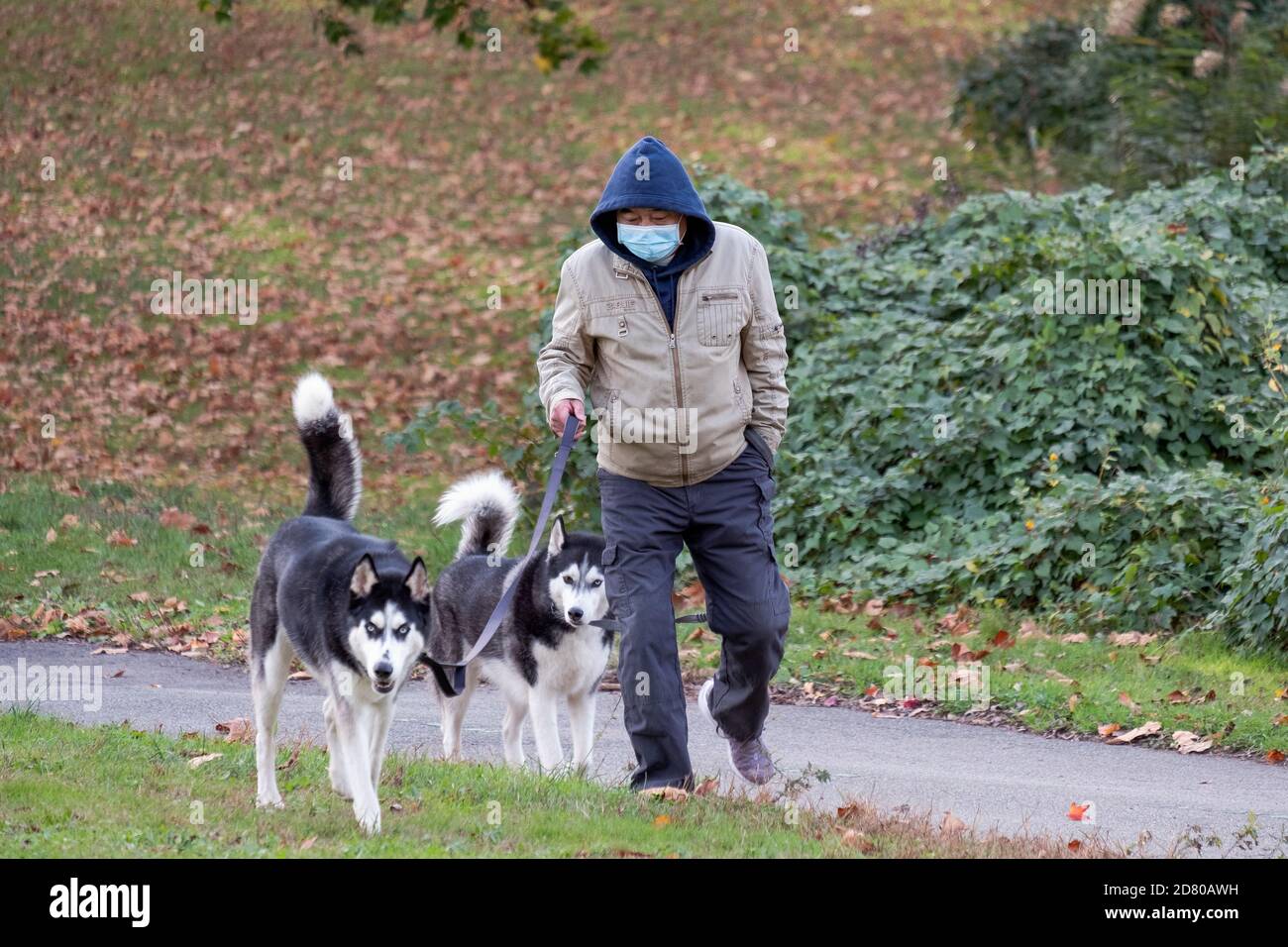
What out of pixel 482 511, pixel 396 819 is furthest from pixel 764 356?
pixel 482 511

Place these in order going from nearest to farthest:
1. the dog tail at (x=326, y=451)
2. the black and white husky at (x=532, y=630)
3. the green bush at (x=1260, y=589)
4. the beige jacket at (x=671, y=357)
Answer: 1. the beige jacket at (x=671, y=357)
2. the dog tail at (x=326, y=451)
3. the black and white husky at (x=532, y=630)
4. the green bush at (x=1260, y=589)

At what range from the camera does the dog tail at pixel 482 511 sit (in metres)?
7.39

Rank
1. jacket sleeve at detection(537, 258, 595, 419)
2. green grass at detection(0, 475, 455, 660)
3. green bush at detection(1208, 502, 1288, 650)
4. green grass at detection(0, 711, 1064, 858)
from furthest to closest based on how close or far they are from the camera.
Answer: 1. green grass at detection(0, 475, 455, 660)
2. green bush at detection(1208, 502, 1288, 650)
3. jacket sleeve at detection(537, 258, 595, 419)
4. green grass at detection(0, 711, 1064, 858)

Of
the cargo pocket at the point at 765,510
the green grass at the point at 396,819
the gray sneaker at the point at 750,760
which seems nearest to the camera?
the green grass at the point at 396,819

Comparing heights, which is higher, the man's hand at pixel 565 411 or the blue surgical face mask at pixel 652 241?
the blue surgical face mask at pixel 652 241

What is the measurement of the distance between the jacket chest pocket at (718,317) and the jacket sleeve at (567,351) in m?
0.43

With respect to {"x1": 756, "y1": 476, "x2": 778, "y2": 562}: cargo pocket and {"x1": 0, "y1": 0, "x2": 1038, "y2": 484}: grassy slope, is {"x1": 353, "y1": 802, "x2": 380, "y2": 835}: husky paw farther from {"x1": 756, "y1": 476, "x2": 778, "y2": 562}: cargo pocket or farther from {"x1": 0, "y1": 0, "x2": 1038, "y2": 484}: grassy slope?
{"x1": 0, "y1": 0, "x2": 1038, "y2": 484}: grassy slope

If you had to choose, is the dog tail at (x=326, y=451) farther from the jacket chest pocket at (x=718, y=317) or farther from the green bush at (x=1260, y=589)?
the green bush at (x=1260, y=589)

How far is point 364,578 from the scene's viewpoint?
5.39m

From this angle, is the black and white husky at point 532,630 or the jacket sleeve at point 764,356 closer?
the jacket sleeve at point 764,356

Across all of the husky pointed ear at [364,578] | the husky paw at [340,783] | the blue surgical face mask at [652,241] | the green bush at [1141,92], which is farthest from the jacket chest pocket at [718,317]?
the green bush at [1141,92]

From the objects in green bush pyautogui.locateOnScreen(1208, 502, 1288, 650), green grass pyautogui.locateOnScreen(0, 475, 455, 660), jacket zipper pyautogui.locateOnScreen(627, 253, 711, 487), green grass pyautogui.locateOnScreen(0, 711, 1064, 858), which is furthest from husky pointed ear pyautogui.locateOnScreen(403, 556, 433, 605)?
green bush pyautogui.locateOnScreen(1208, 502, 1288, 650)

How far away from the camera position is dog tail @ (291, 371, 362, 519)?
6.36 m

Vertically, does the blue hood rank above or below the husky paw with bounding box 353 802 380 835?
above
